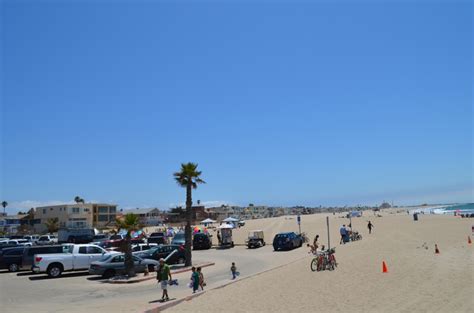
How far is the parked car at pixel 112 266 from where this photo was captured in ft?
77.3

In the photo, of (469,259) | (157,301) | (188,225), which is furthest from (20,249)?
(469,259)

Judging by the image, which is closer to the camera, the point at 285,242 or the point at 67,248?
the point at 67,248

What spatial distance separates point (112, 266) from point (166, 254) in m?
5.77

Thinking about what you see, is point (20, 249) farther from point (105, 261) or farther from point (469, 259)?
point (469, 259)

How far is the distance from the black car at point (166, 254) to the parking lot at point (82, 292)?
2.57 m

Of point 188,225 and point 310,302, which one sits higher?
point 188,225

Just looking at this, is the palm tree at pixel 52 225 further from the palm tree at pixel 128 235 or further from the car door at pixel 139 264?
the palm tree at pixel 128 235

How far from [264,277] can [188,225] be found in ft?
29.1

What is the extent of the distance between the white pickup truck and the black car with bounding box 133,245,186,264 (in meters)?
3.25

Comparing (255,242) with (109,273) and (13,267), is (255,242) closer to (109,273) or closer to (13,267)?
(109,273)

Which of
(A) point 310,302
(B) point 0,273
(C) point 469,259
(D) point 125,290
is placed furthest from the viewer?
(B) point 0,273

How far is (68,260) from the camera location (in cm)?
2505

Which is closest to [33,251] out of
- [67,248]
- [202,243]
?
[67,248]

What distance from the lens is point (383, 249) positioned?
2911 centimetres
